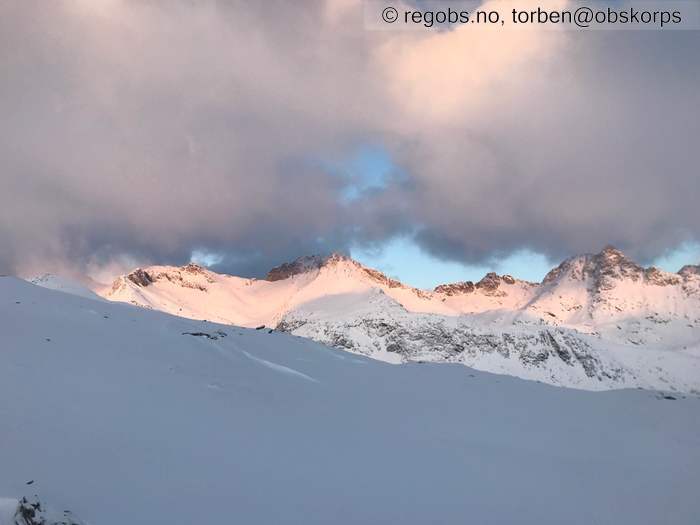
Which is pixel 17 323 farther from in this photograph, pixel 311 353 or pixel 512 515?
pixel 512 515

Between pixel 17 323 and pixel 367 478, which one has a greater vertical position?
pixel 17 323

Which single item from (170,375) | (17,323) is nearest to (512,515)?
(170,375)

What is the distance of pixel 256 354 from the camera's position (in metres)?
19.7

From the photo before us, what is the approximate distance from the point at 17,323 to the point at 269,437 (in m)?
8.18

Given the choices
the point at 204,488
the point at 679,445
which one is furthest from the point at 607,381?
the point at 204,488

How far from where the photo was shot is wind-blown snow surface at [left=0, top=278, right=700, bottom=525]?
8.44 m

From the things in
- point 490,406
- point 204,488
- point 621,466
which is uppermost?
point 490,406

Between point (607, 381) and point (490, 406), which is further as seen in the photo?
point (607, 381)

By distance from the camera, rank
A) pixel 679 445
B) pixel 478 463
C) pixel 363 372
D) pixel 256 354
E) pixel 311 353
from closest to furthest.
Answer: pixel 478 463 → pixel 679 445 → pixel 256 354 → pixel 363 372 → pixel 311 353

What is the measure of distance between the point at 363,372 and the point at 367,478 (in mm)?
10580

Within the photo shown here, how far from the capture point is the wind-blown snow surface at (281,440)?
8438mm

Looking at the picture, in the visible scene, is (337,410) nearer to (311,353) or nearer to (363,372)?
(363,372)

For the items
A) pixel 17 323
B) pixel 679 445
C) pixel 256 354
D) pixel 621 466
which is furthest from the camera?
pixel 256 354

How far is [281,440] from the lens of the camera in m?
11.5
